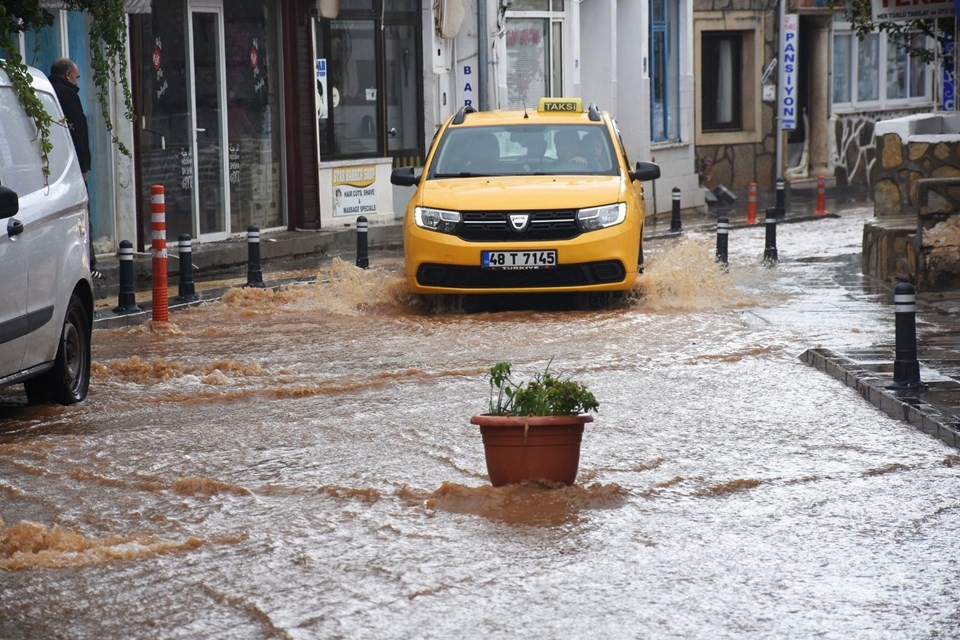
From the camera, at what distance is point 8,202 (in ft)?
27.8

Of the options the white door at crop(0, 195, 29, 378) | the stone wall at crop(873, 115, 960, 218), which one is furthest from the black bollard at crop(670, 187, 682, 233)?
the white door at crop(0, 195, 29, 378)

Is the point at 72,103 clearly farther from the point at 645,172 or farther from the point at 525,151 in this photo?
the point at 645,172

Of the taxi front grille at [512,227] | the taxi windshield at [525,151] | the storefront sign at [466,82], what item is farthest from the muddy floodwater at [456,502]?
the storefront sign at [466,82]

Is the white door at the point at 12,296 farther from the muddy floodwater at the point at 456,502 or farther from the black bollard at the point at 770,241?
the black bollard at the point at 770,241

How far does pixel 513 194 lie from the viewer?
14094 mm

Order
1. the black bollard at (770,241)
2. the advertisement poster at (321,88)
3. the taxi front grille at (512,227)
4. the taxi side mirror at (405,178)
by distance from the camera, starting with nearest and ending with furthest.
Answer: the taxi front grille at (512,227) < the taxi side mirror at (405,178) < the black bollard at (770,241) < the advertisement poster at (321,88)

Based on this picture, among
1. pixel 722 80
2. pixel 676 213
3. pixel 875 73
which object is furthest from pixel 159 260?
pixel 875 73

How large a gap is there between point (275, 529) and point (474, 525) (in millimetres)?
786

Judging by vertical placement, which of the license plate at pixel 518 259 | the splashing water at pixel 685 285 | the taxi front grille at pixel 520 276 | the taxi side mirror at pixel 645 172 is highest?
the taxi side mirror at pixel 645 172

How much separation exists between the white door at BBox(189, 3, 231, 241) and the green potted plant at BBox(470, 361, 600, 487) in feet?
45.6

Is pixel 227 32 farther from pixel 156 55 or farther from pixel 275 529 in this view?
pixel 275 529

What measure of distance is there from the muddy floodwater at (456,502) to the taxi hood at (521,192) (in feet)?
5.16

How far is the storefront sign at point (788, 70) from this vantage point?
109 ft

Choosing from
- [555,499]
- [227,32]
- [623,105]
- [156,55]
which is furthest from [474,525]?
[623,105]
